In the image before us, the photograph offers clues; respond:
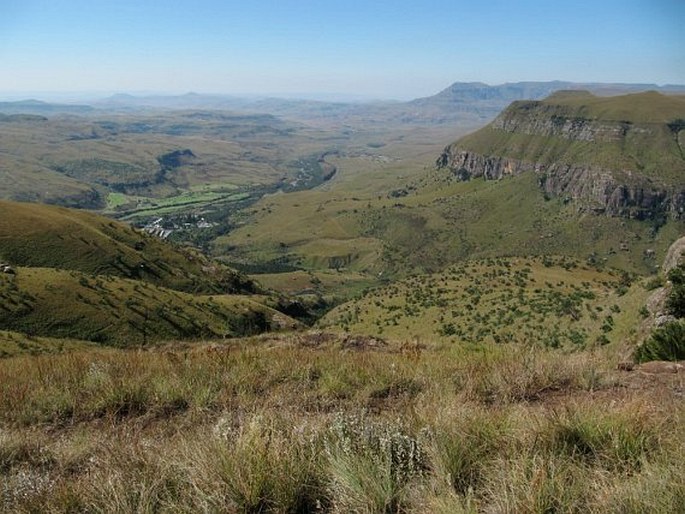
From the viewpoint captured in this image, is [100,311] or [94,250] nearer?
[100,311]

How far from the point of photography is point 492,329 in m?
51.9

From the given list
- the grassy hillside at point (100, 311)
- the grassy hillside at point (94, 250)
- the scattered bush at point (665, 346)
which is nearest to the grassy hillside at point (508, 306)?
the scattered bush at point (665, 346)

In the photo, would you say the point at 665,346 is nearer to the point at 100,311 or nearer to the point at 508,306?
the point at 100,311

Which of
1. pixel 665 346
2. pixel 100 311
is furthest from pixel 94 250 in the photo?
pixel 665 346

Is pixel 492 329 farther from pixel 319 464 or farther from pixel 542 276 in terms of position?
pixel 319 464

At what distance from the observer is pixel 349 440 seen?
412 centimetres

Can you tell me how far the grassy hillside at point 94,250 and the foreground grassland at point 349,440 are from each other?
73.3 meters

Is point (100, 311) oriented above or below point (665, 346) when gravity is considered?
below

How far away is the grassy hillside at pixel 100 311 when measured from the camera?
4775 cm

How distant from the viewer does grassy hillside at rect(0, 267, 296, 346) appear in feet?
157

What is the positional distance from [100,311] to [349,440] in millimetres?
54574

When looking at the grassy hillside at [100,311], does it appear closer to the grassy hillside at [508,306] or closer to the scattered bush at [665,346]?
the grassy hillside at [508,306]

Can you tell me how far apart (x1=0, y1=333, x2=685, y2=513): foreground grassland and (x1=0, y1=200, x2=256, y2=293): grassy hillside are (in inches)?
2887

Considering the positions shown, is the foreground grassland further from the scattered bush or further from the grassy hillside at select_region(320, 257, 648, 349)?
the grassy hillside at select_region(320, 257, 648, 349)
